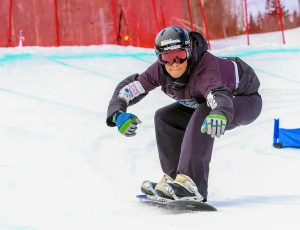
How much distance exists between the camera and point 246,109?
315 cm

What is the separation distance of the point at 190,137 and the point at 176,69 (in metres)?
0.48

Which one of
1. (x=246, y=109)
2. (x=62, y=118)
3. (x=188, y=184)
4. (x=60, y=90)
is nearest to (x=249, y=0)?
(x=60, y=90)

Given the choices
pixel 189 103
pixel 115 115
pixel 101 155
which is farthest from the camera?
pixel 101 155

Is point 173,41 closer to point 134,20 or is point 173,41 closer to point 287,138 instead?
point 287,138

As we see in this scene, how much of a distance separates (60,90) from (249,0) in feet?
18.1

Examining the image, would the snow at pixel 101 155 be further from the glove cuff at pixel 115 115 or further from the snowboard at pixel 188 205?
the glove cuff at pixel 115 115

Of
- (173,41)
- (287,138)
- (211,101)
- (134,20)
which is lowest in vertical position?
(287,138)

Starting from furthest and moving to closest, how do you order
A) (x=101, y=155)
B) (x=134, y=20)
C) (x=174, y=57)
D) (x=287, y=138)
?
(x=134, y=20) → (x=287, y=138) → (x=101, y=155) → (x=174, y=57)

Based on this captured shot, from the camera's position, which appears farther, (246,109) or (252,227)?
(246,109)

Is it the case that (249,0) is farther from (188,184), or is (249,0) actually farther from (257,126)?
(188,184)

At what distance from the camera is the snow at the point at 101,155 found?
2449 millimetres

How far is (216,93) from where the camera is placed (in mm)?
2752

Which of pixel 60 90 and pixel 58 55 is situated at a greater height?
pixel 58 55

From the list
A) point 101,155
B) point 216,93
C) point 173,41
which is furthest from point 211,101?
point 101,155
